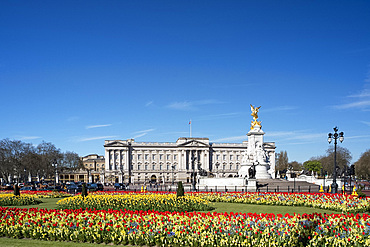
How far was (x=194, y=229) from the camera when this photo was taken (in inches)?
443

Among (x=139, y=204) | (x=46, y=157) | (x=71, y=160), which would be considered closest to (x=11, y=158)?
(x=46, y=157)

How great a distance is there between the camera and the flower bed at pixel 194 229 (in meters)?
10.2

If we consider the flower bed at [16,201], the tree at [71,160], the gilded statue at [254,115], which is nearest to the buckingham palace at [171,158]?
the tree at [71,160]

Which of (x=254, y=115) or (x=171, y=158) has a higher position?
(x=254, y=115)

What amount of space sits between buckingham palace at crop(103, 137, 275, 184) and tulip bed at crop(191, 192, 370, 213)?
93555 mm

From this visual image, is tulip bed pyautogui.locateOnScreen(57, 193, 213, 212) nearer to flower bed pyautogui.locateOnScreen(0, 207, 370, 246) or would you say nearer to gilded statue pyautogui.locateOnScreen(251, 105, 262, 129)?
flower bed pyautogui.locateOnScreen(0, 207, 370, 246)

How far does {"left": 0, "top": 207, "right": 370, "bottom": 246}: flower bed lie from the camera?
10.2 m

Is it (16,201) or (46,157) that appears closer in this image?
(16,201)

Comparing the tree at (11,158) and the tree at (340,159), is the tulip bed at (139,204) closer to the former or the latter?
the tree at (11,158)

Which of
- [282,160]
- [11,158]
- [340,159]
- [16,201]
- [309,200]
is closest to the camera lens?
[309,200]

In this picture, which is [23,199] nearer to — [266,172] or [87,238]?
[87,238]

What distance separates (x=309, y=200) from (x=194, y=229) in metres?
12.9

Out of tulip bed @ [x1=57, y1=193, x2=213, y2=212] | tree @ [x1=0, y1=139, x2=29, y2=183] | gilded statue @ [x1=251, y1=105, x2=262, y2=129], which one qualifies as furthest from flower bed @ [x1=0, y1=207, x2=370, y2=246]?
tree @ [x1=0, y1=139, x2=29, y2=183]

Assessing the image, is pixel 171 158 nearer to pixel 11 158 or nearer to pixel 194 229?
pixel 11 158
